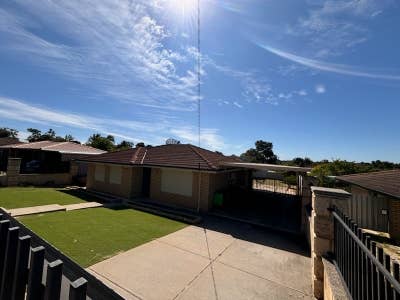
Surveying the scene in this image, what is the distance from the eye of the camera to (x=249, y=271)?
21.0 ft

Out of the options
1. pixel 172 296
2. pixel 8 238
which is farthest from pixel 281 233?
pixel 8 238

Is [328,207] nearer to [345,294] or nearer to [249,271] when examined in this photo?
[345,294]

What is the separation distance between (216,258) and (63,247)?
4835 millimetres

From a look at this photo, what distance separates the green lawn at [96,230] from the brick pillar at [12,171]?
11.3 meters

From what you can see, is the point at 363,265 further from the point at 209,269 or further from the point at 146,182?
the point at 146,182

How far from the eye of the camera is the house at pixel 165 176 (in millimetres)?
13875

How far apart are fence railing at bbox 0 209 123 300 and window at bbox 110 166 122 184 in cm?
1616

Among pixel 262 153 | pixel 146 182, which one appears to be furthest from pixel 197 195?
pixel 262 153

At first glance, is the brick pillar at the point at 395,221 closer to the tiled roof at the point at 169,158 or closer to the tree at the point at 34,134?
the tiled roof at the point at 169,158

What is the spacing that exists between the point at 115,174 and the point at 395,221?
17743 millimetres

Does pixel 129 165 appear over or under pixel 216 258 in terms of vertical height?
over

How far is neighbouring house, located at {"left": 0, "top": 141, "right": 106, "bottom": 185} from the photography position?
1861cm

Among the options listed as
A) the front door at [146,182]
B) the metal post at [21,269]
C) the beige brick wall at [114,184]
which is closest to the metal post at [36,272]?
the metal post at [21,269]

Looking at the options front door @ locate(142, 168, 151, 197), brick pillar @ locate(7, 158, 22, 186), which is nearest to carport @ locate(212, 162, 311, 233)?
front door @ locate(142, 168, 151, 197)
